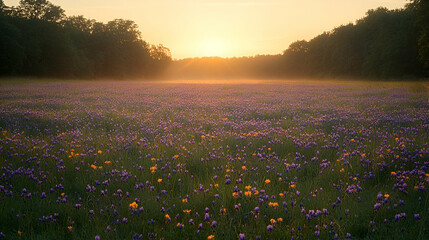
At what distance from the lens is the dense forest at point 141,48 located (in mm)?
50312

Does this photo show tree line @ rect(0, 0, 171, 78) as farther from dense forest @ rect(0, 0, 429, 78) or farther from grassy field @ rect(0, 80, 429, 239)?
grassy field @ rect(0, 80, 429, 239)

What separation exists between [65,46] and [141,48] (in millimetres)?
33248

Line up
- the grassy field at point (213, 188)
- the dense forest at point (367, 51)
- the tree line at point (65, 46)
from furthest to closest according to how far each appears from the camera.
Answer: the dense forest at point (367, 51), the tree line at point (65, 46), the grassy field at point (213, 188)

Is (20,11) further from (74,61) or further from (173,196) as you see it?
(173,196)

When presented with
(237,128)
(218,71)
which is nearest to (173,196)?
(237,128)

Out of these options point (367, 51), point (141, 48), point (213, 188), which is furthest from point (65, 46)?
point (367, 51)

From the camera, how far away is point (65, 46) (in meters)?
59.0

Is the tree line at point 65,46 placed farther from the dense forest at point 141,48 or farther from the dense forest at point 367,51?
the dense forest at point 367,51

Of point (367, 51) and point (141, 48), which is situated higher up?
point (141, 48)

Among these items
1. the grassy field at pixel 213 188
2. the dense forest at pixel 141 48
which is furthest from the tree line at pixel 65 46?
the grassy field at pixel 213 188

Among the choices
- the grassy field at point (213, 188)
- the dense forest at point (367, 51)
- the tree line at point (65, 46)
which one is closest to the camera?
the grassy field at point (213, 188)

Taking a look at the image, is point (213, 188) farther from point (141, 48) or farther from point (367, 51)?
point (141, 48)

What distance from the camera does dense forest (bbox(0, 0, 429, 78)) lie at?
165 ft

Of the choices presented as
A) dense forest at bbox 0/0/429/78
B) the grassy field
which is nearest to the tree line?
→ dense forest at bbox 0/0/429/78
